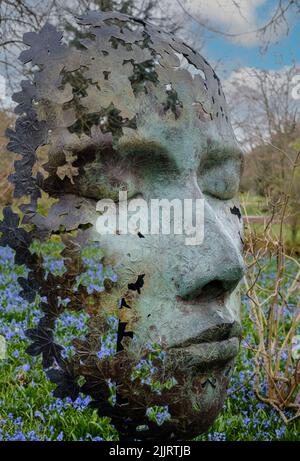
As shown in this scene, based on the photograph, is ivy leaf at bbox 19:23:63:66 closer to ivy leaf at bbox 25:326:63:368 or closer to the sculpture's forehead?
the sculpture's forehead

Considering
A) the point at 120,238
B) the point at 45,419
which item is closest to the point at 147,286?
the point at 120,238

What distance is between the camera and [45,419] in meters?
3.60


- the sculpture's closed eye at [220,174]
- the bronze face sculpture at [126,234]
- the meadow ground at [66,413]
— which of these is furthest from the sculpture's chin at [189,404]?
the meadow ground at [66,413]

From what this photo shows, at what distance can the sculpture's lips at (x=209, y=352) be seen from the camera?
2158 millimetres

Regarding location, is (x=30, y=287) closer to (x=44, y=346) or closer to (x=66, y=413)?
(x=44, y=346)

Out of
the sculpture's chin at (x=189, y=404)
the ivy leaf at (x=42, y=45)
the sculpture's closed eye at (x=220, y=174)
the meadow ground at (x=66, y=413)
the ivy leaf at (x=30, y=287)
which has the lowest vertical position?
the meadow ground at (x=66, y=413)

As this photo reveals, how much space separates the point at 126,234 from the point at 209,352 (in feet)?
1.82

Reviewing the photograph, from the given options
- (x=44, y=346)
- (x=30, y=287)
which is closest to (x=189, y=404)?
(x=44, y=346)

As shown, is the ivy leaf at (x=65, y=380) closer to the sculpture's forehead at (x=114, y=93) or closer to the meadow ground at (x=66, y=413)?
the sculpture's forehead at (x=114, y=93)

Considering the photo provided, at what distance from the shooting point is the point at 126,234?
216 centimetres

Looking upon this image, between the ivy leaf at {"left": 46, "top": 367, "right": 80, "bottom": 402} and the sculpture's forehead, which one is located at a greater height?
the sculpture's forehead

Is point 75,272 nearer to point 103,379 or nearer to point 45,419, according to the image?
point 103,379

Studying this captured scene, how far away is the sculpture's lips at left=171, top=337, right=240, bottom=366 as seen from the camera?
7.08 ft

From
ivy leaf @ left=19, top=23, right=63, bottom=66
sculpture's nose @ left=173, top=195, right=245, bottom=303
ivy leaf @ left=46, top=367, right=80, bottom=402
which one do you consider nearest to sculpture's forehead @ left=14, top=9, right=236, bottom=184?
ivy leaf @ left=19, top=23, right=63, bottom=66
